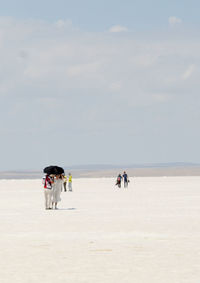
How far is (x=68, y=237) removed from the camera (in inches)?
693

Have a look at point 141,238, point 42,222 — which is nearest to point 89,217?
point 42,222

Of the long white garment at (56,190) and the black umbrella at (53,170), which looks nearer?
the long white garment at (56,190)

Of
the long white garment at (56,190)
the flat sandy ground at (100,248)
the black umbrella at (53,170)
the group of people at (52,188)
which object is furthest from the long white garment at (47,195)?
the flat sandy ground at (100,248)

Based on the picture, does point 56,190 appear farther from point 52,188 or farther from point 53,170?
point 53,170

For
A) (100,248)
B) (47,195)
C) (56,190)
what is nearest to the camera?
(100,248)

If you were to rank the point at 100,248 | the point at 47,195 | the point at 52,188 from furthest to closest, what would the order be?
the point at 52,188 < the point at 47,195 < the point at 100,248

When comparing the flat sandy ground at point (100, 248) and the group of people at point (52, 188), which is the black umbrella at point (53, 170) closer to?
the group of people at point (52, 188)

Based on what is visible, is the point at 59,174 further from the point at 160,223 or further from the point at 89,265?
the point at 89,265

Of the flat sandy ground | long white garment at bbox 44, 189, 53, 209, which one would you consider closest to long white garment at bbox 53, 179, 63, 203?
long white garment at bbox 44, 189, 53, 209

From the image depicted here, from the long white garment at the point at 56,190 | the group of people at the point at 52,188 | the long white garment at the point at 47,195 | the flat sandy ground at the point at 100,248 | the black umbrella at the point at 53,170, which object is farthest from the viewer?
the black umbrella at the point at 53,170

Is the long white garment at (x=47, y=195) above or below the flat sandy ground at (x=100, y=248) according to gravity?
above

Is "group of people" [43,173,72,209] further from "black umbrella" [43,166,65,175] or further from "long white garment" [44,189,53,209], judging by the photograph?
"black umbrella" [43,166,65,175]

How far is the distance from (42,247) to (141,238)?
9.36ft

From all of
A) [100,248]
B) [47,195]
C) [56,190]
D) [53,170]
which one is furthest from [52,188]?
[100,248]
